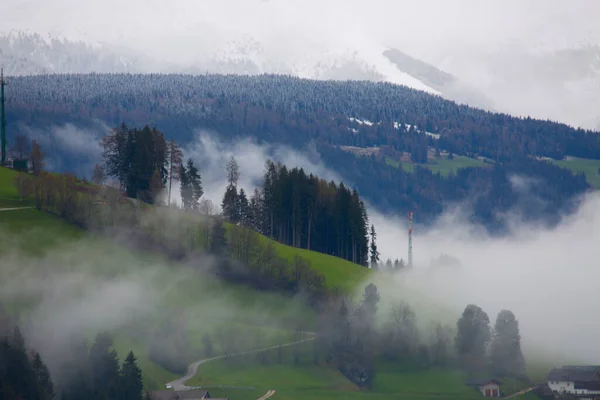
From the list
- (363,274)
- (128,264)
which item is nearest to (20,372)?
(128,264)

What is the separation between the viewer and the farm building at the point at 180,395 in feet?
458

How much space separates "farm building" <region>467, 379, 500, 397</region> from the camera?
15788cm

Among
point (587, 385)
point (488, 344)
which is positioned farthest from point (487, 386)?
point (488, 344)

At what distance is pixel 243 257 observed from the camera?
188 metres

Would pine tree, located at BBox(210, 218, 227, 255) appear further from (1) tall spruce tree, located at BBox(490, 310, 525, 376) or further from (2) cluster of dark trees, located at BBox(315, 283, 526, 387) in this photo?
(1) tall spruce tree, located at BBox(490, 310, 525, 376)

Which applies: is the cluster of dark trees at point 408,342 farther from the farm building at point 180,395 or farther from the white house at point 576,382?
the farm building at point 180,395

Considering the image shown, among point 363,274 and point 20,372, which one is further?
point 363,274

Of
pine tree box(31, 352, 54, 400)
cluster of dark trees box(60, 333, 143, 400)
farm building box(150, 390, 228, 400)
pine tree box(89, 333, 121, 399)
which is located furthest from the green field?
pine tree box(31, 352, 54, 400)

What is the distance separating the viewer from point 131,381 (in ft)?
447

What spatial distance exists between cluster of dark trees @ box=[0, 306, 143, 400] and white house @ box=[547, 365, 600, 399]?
44274mm

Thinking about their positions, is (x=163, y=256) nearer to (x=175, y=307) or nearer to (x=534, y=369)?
(x=175, y=307)

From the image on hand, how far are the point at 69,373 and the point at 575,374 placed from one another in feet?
174

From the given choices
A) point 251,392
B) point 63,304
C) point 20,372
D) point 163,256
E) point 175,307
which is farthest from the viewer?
point 163,256

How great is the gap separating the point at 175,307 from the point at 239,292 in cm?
1197
